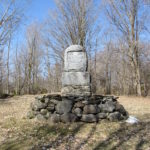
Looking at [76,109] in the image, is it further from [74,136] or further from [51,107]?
[74,136]

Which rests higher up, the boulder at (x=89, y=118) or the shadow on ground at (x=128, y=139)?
the boulder at (x=89, y=118)

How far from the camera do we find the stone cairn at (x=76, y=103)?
515 centimetres

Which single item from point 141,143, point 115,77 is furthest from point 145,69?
point 141,143

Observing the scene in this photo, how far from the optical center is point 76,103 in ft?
17.3

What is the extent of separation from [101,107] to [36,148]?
258 centimetres

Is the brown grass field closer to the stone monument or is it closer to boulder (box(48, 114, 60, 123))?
boulder (box(48, 114, 60, 123))

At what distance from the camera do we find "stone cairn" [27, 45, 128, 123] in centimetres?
515

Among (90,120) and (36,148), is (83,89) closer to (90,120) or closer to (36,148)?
(90,120)

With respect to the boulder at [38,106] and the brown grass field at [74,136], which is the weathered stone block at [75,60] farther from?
the brown grass field at [74,136]

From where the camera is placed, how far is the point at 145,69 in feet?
59.7

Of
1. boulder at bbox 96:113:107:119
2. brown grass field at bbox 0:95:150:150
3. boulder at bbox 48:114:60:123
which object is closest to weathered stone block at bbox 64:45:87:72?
boulder at bbox 96:113:107:119

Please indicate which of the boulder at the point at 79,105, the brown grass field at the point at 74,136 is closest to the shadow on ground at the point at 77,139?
the brown grass field at the point at 74,136

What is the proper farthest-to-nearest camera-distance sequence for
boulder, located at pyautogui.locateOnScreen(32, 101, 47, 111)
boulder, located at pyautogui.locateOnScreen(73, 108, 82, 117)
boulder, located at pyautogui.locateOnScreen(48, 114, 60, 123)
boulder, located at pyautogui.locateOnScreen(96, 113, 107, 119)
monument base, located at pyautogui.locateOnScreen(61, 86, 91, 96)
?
monument base, located at pyautogui.locateOnScreen(61, 86, 91, 96) < boulder, located at pyautogui.locateOnScreen(32, 101, 47, 111) < boulder, located at pyautogui.locateOnScreen(96, 113, 107, 119) < boulder, located at pyautogui.locateOnScreen(73, 108, 82, 117) < boulder, located at pyautogui.locateOnScreen(48, 114, 60, 123)

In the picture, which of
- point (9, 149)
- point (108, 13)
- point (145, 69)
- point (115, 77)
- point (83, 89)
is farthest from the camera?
point (115, 77)
